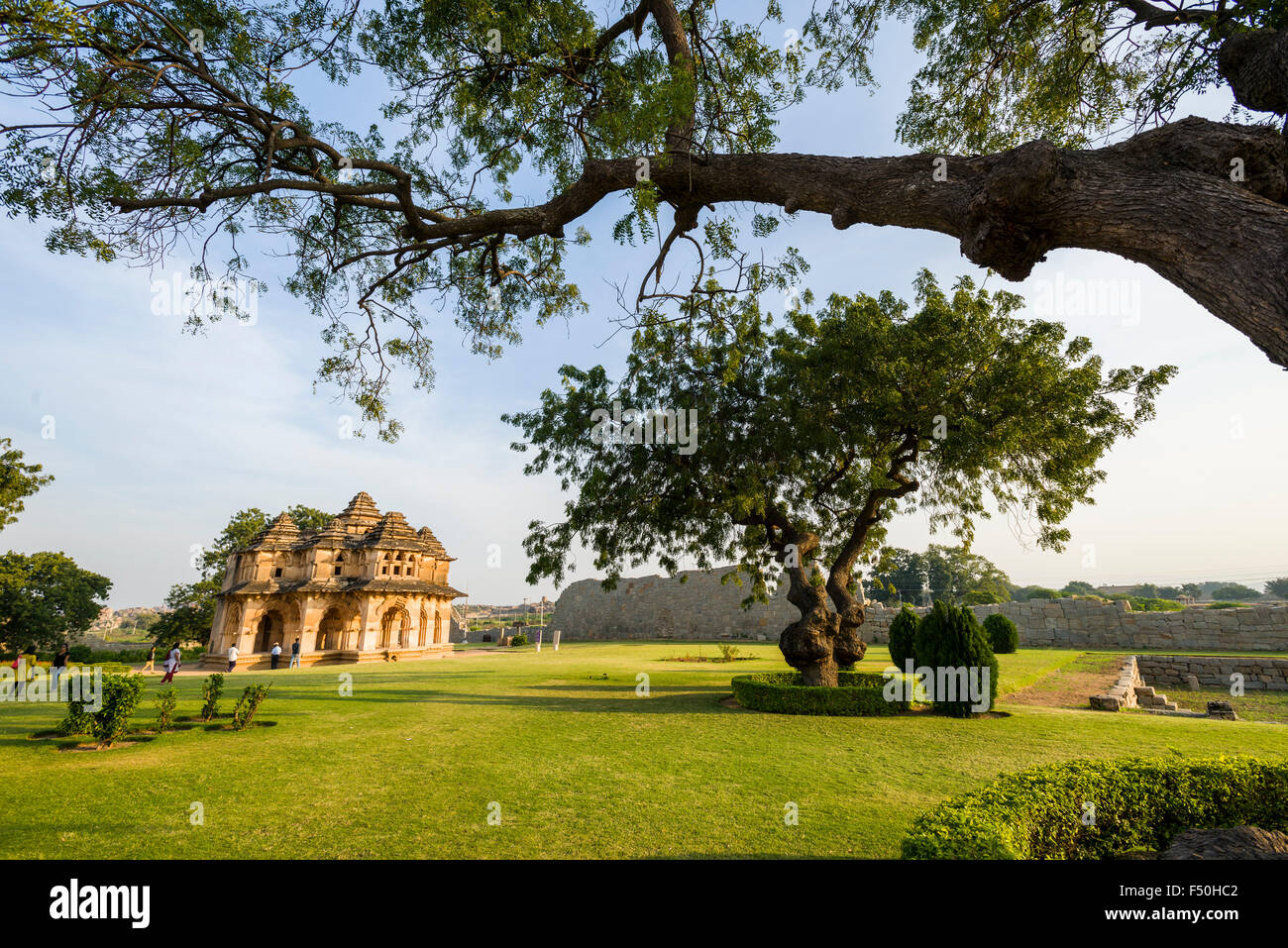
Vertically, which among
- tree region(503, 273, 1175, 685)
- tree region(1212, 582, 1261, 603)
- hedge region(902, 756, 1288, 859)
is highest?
tree region(503, 273, 1175, 685)

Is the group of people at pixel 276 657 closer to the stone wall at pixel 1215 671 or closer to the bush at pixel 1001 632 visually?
the bush at pixel 1001 632

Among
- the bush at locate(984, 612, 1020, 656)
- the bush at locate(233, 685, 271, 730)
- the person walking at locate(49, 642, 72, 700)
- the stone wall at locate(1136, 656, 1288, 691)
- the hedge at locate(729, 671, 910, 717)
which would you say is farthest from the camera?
the bush at locate(984, 612, 1020, 656)

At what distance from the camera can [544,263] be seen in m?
8.59

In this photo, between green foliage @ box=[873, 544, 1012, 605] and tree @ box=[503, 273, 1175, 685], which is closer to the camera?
tree @ box=[503, 273, 1175, 685]

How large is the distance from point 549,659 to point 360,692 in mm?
10564

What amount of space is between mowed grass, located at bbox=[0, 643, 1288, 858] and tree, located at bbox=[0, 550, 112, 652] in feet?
117

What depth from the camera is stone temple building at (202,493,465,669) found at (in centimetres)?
2500

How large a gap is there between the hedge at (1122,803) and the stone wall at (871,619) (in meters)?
10.1

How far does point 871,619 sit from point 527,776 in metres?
27.4

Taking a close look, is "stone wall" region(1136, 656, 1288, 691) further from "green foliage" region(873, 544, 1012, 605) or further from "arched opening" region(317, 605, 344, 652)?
"arched opening" region(317, 605, 344, 652)

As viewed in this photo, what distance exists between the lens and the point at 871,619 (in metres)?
29.9

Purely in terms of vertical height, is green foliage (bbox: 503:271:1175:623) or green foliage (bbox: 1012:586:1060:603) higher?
green foliage (bbox: 503:271:1175:623)

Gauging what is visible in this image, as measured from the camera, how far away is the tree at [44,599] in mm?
34188

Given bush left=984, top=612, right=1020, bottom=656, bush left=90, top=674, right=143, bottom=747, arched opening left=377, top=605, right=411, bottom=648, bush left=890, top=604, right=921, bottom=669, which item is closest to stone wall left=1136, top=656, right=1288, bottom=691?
bush left=984, top=612, right=1020, bottom=656
